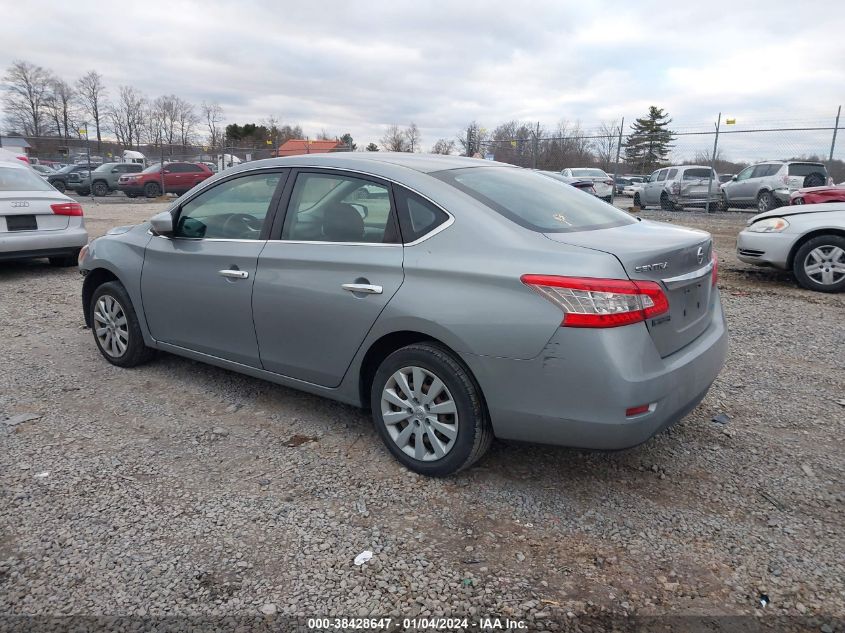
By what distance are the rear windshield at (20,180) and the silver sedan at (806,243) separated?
30.4 feet

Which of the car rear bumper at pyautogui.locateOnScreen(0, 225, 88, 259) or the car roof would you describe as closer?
the car roof

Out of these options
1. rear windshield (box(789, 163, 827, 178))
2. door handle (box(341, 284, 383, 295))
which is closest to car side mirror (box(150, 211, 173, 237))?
door handle (box(341, 284, 383, 295))

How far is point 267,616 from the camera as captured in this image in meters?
2.29

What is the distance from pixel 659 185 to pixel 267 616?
21214 millimetres

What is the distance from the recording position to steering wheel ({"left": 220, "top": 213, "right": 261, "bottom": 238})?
389 centimetres

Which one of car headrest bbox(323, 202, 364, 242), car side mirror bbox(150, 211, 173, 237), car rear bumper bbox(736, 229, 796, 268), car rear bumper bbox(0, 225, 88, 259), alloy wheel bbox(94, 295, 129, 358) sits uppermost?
car headrest bbox(323, 202, 364, 242)

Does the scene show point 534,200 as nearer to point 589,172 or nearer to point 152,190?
point 589,172

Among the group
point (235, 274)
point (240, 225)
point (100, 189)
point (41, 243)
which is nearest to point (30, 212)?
point (41, 243)

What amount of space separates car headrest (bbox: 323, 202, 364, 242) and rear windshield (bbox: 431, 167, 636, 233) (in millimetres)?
499

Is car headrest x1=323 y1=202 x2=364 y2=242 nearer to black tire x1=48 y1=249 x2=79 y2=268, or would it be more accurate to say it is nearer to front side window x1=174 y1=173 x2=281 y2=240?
front side window x1=174 y1=173 x2=281 y2=240

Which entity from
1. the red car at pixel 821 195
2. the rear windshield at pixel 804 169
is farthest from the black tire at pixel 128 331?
the rear windshield at pixel 804 169

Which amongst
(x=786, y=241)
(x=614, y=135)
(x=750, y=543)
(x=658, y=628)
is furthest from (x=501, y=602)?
(x=614, y=135)

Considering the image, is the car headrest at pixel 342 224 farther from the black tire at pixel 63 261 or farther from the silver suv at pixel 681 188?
the silver suv at pixel 681 188

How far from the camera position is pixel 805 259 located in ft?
25.2
